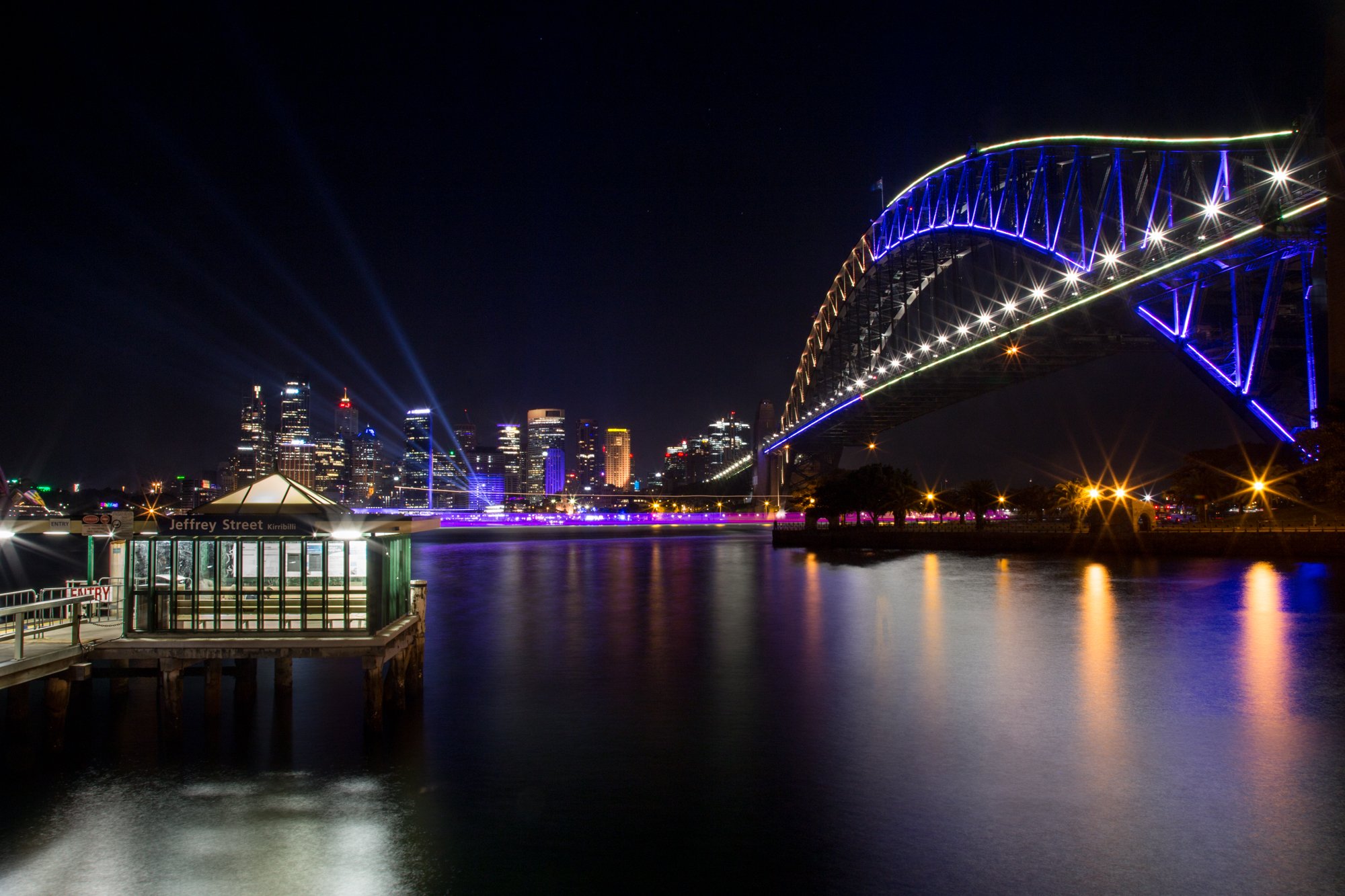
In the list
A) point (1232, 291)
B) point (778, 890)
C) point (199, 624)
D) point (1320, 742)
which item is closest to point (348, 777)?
point (199, 624)

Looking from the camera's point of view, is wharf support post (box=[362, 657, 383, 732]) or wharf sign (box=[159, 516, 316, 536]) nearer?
wharf sign (box=[159, 516, 316, 536])

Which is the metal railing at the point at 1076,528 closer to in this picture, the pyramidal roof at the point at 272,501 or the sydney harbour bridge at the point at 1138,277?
the sydney harbour bridge at the point at 1138,277

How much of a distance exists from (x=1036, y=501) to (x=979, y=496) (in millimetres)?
11314

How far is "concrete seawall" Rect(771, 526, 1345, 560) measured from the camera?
42750 mm

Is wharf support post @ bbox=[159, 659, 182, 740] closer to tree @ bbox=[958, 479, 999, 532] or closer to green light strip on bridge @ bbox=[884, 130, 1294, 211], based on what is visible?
green light strip on bridge @ bbox=[884, 130, 1294, 211]

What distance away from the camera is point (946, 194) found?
76438 mm

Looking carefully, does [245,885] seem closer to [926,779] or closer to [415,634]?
[415,634]

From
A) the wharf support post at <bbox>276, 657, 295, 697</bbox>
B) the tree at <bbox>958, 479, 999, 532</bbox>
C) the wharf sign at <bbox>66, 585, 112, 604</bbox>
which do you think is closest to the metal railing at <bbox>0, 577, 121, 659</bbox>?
the wharf sign at <bbox>66, 585, 112, 604</bbox>

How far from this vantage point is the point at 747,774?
12.8 meters

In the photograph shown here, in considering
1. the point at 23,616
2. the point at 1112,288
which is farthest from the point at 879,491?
the point at 23,616

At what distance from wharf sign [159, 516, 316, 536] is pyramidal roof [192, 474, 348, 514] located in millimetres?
210

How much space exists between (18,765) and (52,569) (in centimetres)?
5636

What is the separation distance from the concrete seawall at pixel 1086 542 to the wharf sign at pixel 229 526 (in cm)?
4514

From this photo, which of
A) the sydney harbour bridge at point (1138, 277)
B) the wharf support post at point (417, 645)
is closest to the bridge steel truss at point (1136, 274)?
the sydney harbour bridge at point (1138, 277)
